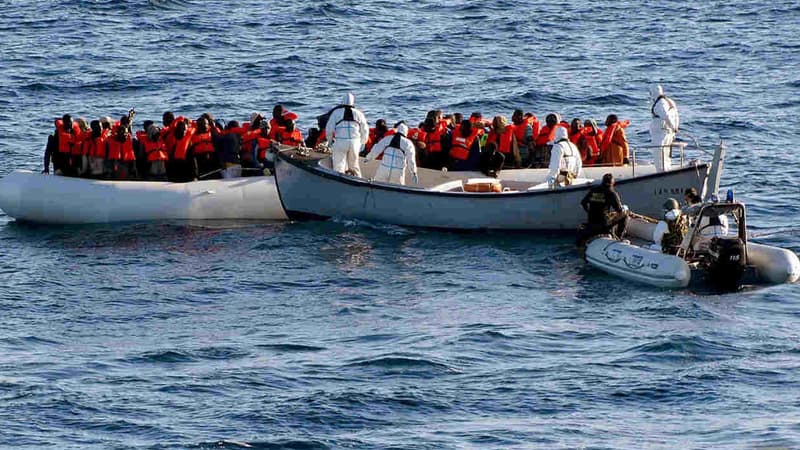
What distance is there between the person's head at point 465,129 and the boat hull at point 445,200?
2110mm

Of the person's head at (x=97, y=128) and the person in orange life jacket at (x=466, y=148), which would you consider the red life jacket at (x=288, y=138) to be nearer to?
the person in orange life jacket at (x=466, y=148)

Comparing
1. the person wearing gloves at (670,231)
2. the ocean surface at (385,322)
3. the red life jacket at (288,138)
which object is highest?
the red life jacket at (288,138)

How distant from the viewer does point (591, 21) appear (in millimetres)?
50531

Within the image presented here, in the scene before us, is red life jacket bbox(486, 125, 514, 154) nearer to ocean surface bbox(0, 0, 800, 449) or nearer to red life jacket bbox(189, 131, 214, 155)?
ocean surface bbox(0, 0, 800, 449)

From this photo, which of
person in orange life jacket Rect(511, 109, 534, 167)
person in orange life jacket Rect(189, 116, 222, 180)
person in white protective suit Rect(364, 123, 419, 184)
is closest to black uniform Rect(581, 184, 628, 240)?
person in white protective suit Rect(364, 123, 419, 184)

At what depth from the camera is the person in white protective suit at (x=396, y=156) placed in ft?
93.5

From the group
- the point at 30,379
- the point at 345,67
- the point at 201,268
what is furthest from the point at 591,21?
the point at 30,379

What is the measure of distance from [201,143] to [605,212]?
784 centimetres

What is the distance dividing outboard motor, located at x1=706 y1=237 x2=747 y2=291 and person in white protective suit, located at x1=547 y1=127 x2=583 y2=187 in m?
3.96

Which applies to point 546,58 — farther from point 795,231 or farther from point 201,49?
point 795,231

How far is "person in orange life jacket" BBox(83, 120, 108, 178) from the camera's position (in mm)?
29641

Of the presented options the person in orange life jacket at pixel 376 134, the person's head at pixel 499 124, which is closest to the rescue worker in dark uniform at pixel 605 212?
the person's head at pixel 499 124

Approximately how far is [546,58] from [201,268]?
21.3 metres

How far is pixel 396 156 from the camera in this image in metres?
28.5
